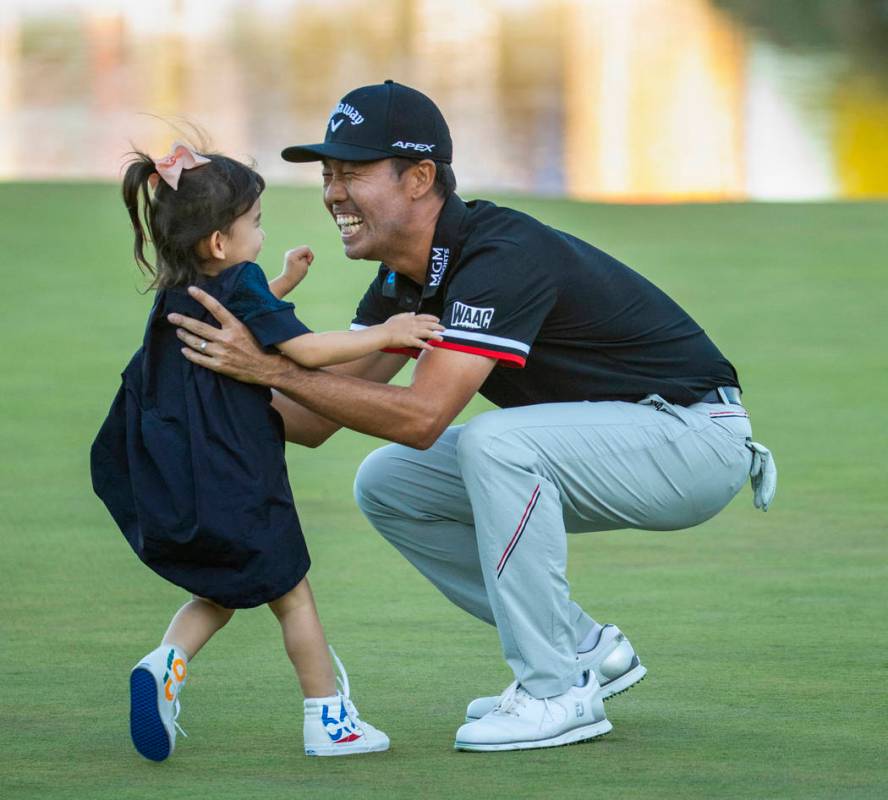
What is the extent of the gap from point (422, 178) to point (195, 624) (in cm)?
104

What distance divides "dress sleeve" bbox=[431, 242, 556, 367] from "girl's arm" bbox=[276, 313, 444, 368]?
0.16 ft

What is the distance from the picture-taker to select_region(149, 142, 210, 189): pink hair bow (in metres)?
3.51

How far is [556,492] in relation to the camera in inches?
145

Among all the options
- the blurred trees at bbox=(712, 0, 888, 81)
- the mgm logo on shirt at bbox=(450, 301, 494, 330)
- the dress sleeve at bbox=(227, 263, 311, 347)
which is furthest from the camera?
the blurred trees at bbox=(712, 0, 888, 81)

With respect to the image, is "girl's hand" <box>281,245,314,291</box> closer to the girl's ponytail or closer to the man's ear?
the man's ear

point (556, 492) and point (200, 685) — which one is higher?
point (556, 492)

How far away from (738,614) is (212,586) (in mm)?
1569

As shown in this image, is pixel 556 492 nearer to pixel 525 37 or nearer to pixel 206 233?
pixel 206 233

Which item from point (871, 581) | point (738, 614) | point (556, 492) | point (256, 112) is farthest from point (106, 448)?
point (256, 112)

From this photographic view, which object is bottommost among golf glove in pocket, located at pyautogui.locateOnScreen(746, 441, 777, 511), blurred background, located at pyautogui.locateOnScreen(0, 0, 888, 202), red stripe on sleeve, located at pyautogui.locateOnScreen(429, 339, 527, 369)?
blurred background, located at pyautogui.locateOnScreen(0, 0, 888, 202)

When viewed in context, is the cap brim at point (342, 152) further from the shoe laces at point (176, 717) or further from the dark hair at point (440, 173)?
the shoe laces at point (176, 717)

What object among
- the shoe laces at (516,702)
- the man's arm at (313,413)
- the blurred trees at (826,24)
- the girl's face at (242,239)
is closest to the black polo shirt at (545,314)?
the man's arm at (313,413)

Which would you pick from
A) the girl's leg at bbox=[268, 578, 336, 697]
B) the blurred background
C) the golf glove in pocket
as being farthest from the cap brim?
the blurred background

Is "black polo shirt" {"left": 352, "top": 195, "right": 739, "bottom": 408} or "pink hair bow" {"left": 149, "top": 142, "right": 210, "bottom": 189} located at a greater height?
"pink hair bow" {"left": 149, "top": 142, "right": 210, "bottom": 189}
